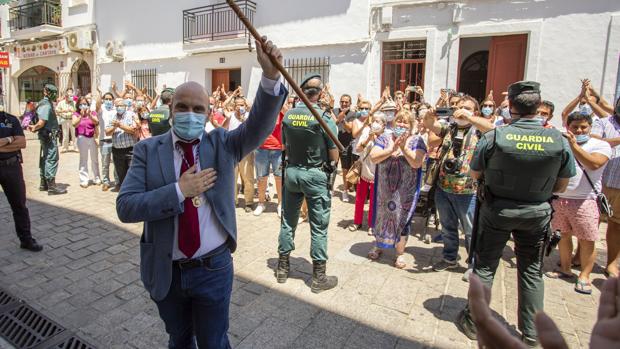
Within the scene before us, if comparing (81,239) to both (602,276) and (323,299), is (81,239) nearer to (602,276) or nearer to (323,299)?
(323,299)

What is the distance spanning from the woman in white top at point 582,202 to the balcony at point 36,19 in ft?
68.8

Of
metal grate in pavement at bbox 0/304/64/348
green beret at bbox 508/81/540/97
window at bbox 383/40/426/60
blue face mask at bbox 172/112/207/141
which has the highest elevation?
window at bbox 383/40/426/60

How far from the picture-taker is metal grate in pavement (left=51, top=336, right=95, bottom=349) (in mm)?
2842

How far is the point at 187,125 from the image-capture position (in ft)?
6.46

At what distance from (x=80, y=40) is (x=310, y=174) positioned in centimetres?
1761

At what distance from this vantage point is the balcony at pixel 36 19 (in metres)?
18.0

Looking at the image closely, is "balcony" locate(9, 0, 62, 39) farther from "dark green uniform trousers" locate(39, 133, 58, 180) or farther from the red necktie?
the red necktie

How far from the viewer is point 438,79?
30.8 feet

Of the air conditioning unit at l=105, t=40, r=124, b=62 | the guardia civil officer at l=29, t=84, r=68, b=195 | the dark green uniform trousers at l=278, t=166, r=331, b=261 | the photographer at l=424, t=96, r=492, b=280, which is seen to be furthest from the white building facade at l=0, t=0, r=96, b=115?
the photographer at l=424, t=96, r=492, b=280

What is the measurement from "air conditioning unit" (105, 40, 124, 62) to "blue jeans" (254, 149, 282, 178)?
12.5 metres

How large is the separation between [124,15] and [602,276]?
1756 centimetres

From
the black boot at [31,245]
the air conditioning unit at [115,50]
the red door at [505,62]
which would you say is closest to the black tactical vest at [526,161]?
the black boot at [31,245]

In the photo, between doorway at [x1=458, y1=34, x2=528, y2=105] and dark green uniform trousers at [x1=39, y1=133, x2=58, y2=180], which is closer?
dark green uniform trousers at [x1=39, y1=133, x2=58, y2=180]

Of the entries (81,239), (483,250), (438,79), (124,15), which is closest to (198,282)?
(483,250)
